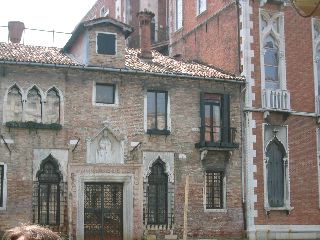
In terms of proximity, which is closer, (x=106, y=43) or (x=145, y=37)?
(x=106, y=43)

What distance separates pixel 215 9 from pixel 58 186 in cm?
999

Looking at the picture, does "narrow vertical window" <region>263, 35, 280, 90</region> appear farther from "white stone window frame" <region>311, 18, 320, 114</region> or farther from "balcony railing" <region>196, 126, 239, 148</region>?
"balcony railing" <region>196, 126, 239, 148</region>

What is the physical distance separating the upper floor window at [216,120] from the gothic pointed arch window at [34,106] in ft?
18.5

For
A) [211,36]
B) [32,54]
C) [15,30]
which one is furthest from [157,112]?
[15,30]

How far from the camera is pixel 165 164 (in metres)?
20.1

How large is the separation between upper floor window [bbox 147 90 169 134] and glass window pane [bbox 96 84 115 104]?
133 centimetres

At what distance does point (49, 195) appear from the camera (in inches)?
734

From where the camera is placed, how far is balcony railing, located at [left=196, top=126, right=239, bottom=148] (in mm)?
20594

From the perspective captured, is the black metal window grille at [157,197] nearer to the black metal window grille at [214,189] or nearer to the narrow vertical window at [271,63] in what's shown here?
the black metal window grille at [214,189]

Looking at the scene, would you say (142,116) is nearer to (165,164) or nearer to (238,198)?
(165,164)

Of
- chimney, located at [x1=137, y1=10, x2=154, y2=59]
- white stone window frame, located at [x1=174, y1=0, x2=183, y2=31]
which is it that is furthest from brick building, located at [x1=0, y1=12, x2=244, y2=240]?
white stone window frame, located at [x1=174, y1=0, x2=183, y2=31]

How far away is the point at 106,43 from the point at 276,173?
7700mm

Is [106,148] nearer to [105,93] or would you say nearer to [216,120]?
[105,93]

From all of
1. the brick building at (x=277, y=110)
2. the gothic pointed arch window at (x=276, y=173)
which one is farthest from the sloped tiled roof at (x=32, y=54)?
the gothic pointed arch window at (x=276, y=173)
